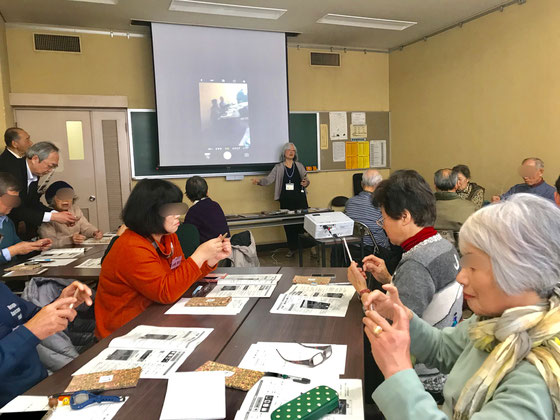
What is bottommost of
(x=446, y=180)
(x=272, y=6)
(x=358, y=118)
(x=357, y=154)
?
(x=446, y=180)

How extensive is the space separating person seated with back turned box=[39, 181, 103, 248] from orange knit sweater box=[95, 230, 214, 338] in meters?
1.91

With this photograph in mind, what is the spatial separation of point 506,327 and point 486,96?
17.3 feet

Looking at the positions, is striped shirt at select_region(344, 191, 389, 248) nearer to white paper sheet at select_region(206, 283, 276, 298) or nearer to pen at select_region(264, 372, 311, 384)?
white paper sheet at select_region(206, 283, 276, 298)

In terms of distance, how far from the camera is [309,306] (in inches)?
69.7

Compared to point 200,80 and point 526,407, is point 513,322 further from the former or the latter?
point 200,80

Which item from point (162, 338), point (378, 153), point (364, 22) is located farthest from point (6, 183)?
point (378, 153)

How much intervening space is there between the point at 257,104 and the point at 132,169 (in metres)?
1.96

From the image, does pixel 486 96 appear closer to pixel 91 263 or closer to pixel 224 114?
pixel 224 114

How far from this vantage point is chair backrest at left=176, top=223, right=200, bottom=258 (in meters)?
3.10

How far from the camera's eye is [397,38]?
20.7 ft

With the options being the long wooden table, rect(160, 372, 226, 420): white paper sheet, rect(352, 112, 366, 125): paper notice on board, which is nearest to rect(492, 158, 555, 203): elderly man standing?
rect(352, 112, 366, 125): paper notice on board

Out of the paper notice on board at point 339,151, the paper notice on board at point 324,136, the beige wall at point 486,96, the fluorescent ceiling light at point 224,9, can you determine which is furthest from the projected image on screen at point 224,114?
the beige wall at point 486,96

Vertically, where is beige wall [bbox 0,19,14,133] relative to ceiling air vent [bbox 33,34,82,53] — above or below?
below

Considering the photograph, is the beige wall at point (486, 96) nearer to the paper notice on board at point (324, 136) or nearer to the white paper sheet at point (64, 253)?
the paper notice on board at point (324, 136)
